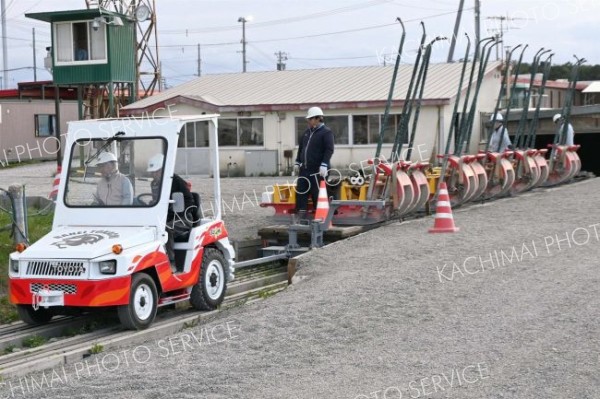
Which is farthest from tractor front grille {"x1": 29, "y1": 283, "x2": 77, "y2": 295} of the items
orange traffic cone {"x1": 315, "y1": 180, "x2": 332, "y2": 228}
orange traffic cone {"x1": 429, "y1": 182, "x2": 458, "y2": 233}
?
orange traffic cone {"x1": 429, "y1": 182, "x2": 458, "y2": 233}

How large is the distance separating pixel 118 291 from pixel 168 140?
1.72 meters

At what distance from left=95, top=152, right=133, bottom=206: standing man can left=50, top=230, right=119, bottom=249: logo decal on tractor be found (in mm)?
406

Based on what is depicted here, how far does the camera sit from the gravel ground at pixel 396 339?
6.90 m

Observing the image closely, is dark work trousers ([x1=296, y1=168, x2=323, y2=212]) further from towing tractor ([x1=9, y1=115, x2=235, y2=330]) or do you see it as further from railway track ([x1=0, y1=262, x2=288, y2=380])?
towing tractor ([x1=9, y1=115, x2=235, y2=330])

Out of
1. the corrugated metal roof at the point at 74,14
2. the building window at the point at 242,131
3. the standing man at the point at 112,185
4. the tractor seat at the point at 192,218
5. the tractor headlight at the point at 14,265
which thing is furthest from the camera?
the building window at the point at 242,131

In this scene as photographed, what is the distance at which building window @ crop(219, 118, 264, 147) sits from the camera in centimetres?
3306

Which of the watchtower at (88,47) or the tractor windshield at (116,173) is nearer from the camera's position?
the tractor windshield at (116,173)

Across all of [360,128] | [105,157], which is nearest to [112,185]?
[105,157]

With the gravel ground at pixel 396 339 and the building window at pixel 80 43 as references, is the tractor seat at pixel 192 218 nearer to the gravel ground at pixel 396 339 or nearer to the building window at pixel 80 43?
the gravel ground at pixel 396 339

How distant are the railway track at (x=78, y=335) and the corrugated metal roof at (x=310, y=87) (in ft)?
68.5

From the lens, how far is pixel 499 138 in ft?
68.7

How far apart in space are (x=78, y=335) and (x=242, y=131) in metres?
24.0

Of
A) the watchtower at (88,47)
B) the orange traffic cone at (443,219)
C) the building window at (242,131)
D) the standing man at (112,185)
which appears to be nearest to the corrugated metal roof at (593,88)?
the building window at (242,131)

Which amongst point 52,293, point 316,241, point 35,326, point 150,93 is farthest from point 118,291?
point 150,93
